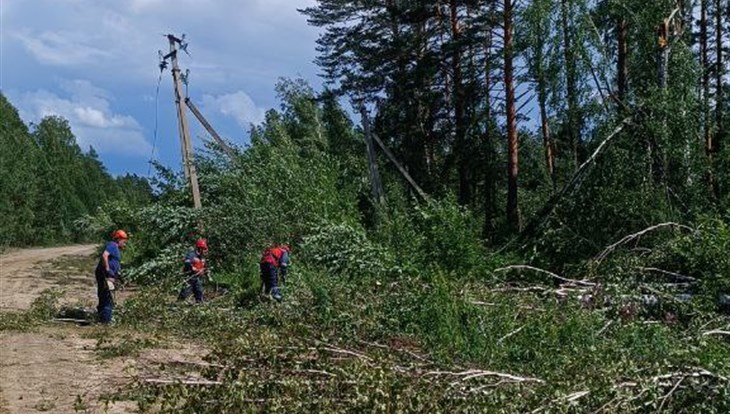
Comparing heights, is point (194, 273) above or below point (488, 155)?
below

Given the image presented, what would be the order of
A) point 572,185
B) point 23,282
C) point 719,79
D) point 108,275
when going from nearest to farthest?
1. point 108,275
2. point 572,185
3. point 23,282
4. point 719,79

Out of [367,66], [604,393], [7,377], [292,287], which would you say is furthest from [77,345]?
[367,66]

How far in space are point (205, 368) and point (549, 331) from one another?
3.30m

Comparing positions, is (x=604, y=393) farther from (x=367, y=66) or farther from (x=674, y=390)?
(x=367, y=66)

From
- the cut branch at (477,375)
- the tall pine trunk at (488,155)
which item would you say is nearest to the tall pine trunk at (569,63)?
the tall pine trunk at (488,155)

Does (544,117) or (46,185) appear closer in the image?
(544,117)

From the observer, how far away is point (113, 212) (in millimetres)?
21547

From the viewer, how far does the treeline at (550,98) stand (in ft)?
40.2

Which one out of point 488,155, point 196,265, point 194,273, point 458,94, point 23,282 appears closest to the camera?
point 194,273

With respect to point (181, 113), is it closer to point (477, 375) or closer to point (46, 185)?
point (477, 375)

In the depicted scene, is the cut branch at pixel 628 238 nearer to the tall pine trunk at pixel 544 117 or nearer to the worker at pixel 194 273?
the tall pine trunk at pixel 544 117

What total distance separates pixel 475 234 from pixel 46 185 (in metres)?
42.9

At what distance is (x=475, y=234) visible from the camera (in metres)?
13.2

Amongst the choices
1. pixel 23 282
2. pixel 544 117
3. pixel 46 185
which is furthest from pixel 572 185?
pixel 46 185
